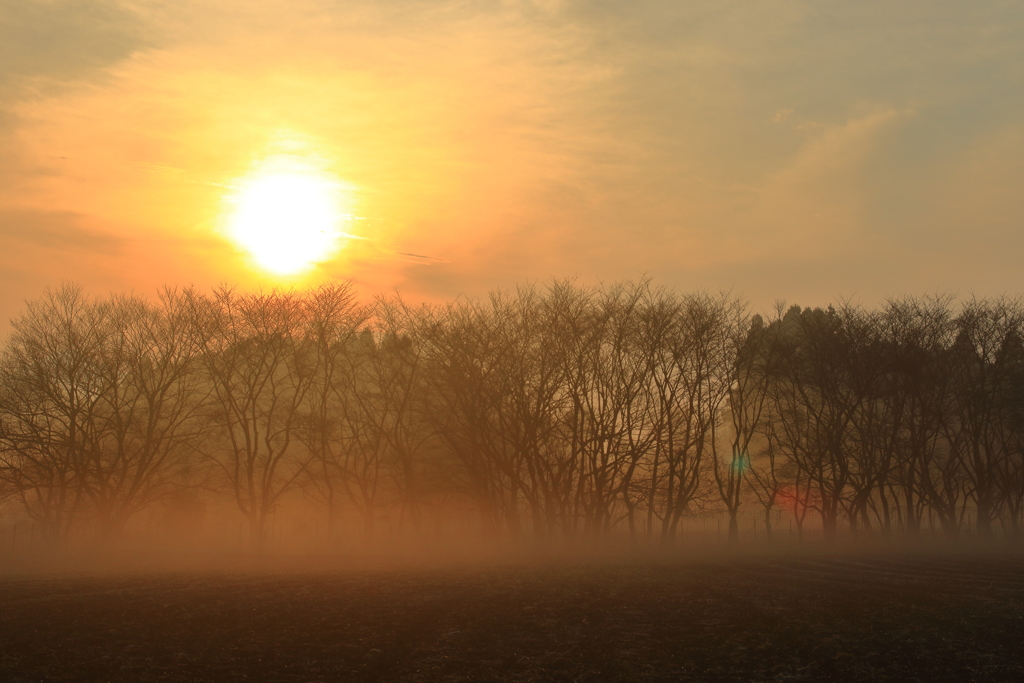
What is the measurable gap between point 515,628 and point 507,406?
29.5 meters

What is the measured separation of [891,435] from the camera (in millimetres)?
56031

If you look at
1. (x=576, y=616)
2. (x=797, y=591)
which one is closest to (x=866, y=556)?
(x=797, y=591)

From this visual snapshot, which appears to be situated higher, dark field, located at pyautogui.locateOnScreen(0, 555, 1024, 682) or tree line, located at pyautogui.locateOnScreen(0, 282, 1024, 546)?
tree line, located at pyautogui.locateOnScreen(0, 282, 1024, 546)

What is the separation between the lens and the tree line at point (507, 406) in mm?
48812

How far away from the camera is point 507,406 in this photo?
161ft

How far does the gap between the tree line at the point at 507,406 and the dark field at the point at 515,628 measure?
21.5 meters

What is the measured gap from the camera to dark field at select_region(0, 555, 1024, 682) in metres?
15.9

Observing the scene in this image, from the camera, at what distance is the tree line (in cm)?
4881

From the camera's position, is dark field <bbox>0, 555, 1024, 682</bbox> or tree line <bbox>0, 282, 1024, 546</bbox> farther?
tree line <bbox>0, 282, 1024, 546</bbox>

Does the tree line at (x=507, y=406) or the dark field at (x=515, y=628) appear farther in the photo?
the tree line at (x=507, y=406)

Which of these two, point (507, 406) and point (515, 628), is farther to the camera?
point (507, 406)

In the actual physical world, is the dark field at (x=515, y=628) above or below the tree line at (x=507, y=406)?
below

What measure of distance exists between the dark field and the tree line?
21481 mm

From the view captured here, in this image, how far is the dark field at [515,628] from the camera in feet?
52.0
